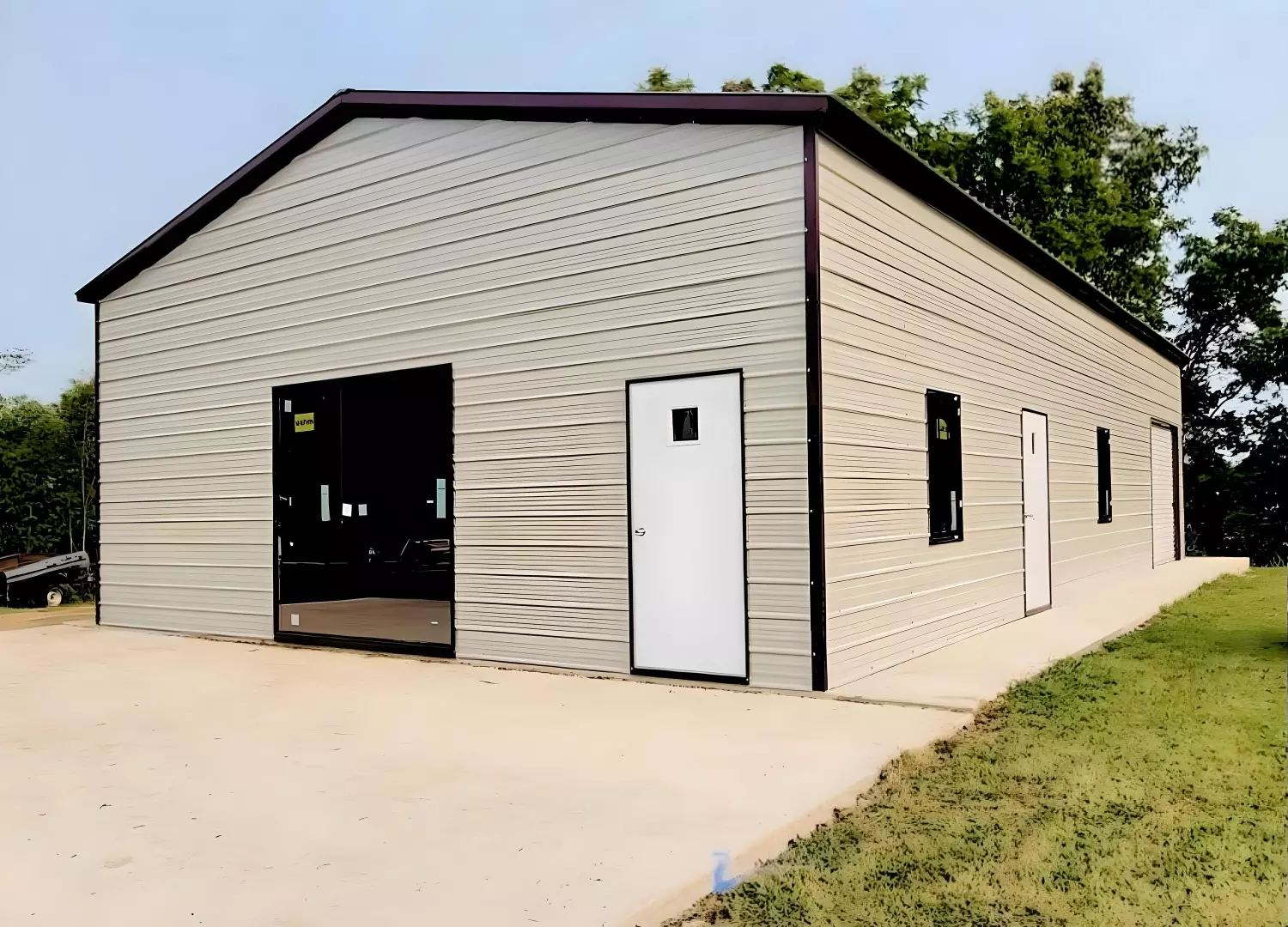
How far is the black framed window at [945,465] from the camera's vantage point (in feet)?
25.8

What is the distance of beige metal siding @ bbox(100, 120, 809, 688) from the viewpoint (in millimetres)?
6293

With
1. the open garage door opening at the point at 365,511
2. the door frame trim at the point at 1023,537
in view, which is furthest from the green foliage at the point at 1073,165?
the open garage door opening at the point at 365,511

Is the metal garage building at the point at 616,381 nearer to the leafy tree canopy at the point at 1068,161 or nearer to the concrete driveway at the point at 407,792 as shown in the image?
the concrete driveway at the point at 407,792

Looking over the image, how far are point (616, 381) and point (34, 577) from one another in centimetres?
1186

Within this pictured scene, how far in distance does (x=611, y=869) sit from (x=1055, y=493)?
8805 millimetres

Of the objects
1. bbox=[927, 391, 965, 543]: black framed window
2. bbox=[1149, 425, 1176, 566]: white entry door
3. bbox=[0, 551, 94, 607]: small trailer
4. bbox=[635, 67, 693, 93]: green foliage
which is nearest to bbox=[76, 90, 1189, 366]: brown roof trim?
bbox=[927, 391, 965, 543]: black framed window

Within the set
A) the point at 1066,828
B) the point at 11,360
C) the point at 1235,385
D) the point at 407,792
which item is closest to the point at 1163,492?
the point at 1235,385

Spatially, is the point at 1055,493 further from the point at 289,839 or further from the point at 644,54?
the point at 644,54

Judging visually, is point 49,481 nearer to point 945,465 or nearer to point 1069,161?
point 945,465

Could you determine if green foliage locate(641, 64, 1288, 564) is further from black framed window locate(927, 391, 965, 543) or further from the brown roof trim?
black framed window locate(927, 391, 965, 543)

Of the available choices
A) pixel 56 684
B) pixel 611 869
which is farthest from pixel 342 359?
pixel 611 869

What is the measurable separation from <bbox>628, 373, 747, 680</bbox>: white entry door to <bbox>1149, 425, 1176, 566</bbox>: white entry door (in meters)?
12.0

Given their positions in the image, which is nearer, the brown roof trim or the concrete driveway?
the concrete driveway

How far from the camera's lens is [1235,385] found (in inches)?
960
